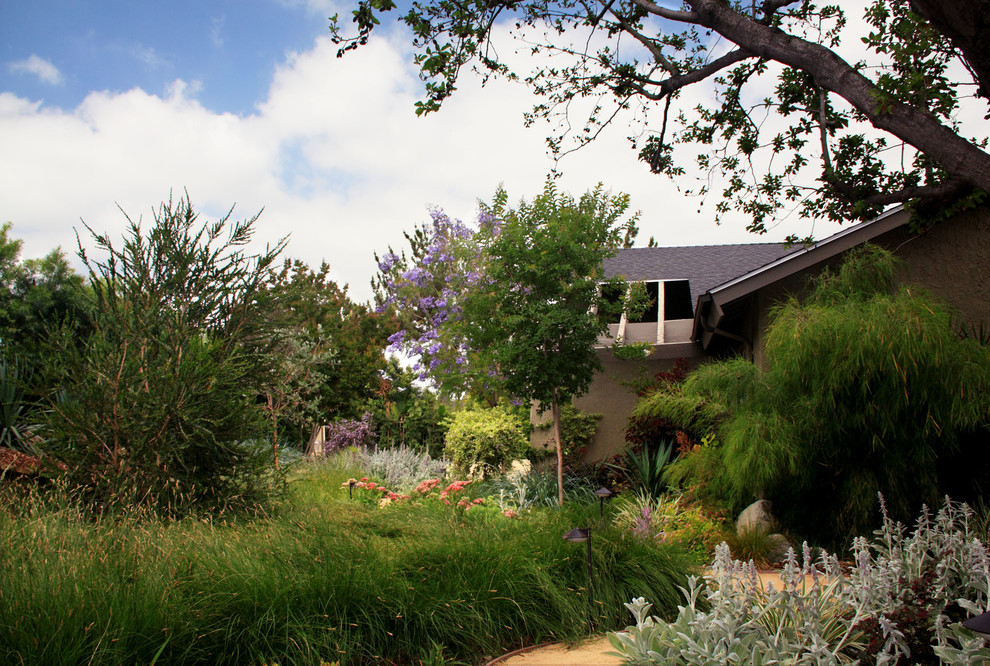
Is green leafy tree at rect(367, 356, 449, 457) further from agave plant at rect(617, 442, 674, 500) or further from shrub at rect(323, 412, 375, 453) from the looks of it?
agave plant at rect(617, 442, 674, 500)

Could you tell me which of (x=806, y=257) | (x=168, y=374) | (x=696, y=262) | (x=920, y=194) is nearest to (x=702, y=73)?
(x=920, y=194)

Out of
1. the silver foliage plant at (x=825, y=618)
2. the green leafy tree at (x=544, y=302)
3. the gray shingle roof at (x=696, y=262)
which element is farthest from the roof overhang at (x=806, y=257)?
the silver foliage plant at (x=825, y=618)

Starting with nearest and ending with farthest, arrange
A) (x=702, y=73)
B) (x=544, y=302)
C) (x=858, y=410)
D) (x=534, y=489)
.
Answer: (x=702, y=73), (x=858, y=410), (x=544, y=302), (x=534, y=489)

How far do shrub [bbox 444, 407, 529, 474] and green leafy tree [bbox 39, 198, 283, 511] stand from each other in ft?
15.3

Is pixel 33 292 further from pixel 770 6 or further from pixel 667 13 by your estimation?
pixel 770 6

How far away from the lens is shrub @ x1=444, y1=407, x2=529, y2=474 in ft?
41.0

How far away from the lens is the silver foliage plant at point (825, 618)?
3596 mm

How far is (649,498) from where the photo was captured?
9070 millimetres

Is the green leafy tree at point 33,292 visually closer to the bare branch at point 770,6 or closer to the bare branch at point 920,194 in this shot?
the bare branch at point 770,6

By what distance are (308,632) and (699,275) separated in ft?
40.8

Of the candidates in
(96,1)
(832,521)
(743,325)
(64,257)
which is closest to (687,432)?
(743,325)

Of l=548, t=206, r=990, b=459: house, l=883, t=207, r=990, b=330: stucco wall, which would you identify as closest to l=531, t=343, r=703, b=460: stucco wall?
l=548, t=206, r=990, b=459: house

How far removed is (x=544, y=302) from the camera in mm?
10570

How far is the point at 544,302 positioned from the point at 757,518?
433 cm
